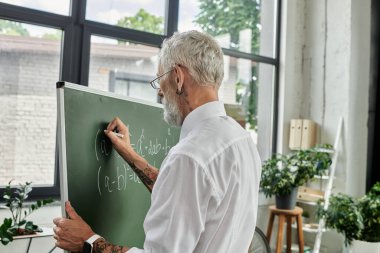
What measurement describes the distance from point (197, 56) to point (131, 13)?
227 centimetres

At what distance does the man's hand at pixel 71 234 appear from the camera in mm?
1322

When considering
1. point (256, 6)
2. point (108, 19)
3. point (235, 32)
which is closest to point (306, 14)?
point (256, 6)

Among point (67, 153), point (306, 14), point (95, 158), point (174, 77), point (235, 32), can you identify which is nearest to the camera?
point (174, 77)

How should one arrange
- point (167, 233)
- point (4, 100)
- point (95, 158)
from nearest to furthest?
point (167, 233) → point (95, 158) → point (4, 100)

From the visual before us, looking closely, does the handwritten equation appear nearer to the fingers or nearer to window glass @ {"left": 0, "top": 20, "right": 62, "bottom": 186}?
the fingers

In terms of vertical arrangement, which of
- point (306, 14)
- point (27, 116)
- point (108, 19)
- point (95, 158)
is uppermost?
point (306, 14)

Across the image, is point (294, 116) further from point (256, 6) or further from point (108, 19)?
point (108, 19)

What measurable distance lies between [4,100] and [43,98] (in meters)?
0.26

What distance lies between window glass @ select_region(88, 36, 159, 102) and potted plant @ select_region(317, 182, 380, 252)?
1.86 metres

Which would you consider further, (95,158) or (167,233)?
(95,158)

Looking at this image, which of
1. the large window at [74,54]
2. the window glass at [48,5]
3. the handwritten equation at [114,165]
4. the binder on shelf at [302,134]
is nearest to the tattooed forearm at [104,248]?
the handwritten equation at [114,165]

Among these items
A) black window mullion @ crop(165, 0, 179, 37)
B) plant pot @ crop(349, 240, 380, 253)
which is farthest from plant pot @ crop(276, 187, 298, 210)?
black window mullion @ crop(165, 0, 179, 37)

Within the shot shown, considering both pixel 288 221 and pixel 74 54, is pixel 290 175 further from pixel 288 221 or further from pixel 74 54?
pixel 74 54

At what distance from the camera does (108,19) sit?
3.16 metres
